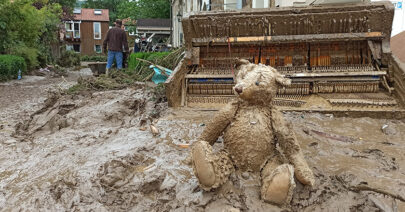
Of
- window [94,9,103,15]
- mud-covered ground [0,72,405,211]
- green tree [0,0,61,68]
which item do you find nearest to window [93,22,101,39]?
window [94,9,103,15]

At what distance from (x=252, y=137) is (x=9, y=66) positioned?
12.7 m

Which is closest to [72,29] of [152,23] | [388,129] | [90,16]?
[90,16]

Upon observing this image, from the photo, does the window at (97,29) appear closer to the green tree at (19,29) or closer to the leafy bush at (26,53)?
the green tree at (19,29)

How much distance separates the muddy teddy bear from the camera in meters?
2.21

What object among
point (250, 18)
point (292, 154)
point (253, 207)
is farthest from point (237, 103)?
point (250, 18)

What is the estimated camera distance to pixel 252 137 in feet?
7.93

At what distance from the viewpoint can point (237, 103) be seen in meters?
2.60

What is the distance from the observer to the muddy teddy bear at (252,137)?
2205 millimetres

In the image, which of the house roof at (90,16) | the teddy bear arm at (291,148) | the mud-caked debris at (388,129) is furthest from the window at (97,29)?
the teddy bear arm at (291,148)

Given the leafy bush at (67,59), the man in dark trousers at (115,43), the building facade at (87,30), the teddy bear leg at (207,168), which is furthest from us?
the building facade at (87,30)

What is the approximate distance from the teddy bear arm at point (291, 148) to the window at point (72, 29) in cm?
4417

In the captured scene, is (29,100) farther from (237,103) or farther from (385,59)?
(385,59)

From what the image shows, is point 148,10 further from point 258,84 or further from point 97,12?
point 258,84

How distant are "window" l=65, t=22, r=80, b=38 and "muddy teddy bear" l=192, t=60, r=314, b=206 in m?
43.9
